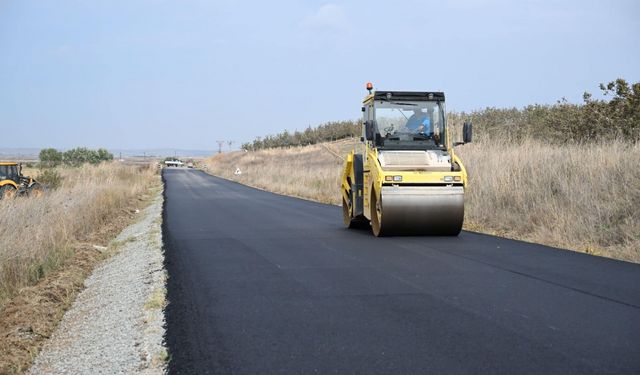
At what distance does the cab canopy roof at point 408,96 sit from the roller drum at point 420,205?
227 cm

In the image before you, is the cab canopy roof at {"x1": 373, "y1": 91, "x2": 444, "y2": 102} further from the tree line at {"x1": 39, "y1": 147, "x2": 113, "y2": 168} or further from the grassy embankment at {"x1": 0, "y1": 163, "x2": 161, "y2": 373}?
the tree line at {"x1": 39, "y1": 147, "x2": 113, "y2": 168}

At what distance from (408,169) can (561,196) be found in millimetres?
4730

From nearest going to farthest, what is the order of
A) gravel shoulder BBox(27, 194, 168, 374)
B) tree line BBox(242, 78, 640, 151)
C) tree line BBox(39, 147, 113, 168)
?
gravel shoulder BBox(27, 194, 168, 374) → tree line BBox(242, 78, 640, 151) → tree line BBox(39, 147, 113, 168)

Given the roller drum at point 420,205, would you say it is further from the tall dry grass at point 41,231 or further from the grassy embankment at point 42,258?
the tall dry grass at point 41,231

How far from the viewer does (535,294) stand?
277 inches

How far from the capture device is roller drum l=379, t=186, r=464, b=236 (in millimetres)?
11906

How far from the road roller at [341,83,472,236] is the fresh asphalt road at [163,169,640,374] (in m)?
0.61

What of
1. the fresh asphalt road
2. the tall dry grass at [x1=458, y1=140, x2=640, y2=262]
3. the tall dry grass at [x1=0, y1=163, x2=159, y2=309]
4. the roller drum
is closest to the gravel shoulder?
the fresh asphalt road

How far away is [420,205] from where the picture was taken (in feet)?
39.0

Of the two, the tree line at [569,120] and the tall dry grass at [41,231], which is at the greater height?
the tree line at [569,120]

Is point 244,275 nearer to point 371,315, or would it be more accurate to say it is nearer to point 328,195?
point 371,315

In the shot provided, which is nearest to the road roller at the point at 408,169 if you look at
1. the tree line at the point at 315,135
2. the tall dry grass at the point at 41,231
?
the tall dry grass at the point at 41,231

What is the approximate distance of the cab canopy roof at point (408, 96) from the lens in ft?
43.3

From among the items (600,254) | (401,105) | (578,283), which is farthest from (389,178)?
(578,283)
